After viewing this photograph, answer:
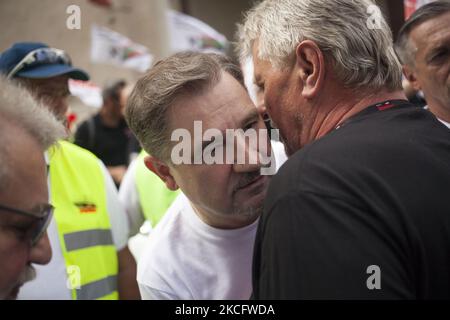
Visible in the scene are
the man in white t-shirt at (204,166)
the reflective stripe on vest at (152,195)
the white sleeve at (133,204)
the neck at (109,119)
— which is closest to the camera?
the man in white t-shirt at (204,166)

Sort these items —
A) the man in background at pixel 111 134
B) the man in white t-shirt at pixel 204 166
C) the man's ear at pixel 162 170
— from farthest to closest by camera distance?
1. the man in background at pixel 111 134
2. the man's ear at pixel 162 170
3. the man in white t-shirt at pixel 204 166

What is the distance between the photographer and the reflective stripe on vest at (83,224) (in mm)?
2221

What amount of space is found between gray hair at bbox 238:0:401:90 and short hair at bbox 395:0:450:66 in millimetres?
1213

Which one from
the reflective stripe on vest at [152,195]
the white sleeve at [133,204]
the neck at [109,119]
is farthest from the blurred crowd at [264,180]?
the neck at [109,119]

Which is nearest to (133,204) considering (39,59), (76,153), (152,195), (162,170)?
(152,195)

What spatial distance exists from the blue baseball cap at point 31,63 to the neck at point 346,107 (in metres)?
1.57

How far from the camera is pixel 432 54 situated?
2605 mm

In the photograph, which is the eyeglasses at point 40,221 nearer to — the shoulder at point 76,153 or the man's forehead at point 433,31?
the shoulder at point 76,153

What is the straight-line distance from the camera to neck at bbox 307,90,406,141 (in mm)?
1436

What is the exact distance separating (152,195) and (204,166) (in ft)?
3.90

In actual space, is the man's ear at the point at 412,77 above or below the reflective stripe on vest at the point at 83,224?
above

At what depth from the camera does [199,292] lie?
185 cm

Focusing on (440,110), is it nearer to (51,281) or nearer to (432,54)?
(432,54)
